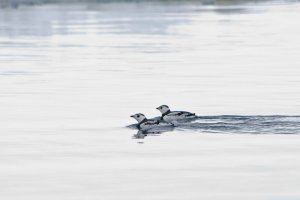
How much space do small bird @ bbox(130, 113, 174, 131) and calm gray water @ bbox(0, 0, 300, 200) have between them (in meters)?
0.25

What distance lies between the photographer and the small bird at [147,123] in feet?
89.2

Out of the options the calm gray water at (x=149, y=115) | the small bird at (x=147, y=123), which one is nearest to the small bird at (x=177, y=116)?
the small bird at (x=147, y=123)

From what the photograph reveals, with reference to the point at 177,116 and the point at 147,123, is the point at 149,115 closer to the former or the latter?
the point at 177,116

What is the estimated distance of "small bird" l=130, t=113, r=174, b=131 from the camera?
2719cm

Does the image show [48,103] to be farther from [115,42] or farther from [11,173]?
[115,42]

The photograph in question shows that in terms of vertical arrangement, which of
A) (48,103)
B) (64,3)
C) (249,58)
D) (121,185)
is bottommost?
(121,185)

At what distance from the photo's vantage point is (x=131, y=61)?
5175 centimetres

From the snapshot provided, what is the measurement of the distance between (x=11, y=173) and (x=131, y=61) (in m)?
30.6

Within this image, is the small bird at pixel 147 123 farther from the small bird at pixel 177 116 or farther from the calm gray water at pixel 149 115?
the calm gray water at pixel 149 115

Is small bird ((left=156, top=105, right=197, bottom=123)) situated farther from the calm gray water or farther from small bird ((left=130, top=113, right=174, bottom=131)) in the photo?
the calm gray water

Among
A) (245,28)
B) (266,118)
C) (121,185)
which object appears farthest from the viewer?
(245,28)

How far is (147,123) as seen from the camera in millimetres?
27250

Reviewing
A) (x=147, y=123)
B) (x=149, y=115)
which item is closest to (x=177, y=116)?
(x=147, y=123)

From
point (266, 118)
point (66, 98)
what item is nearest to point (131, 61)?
A: point (66, 98)
